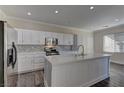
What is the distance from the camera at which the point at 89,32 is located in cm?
845

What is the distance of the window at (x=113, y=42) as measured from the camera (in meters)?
6.72

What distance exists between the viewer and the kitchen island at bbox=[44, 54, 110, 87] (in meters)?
2.28

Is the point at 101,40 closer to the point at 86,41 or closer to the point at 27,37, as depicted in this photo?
the point at 86,41

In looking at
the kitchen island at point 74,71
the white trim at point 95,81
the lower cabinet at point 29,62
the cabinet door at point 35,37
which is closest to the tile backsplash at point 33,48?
the cabinet door at point 35,37

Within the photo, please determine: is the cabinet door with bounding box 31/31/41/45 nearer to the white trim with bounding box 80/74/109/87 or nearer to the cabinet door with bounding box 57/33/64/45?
the cabinet door with bounding box 57/33/64/45

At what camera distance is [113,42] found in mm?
7316

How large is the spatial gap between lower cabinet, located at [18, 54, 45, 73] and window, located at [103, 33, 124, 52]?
517cm

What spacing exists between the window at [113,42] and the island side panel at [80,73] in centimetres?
370

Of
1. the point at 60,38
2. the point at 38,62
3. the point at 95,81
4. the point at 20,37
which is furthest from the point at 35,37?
the point at 95,81

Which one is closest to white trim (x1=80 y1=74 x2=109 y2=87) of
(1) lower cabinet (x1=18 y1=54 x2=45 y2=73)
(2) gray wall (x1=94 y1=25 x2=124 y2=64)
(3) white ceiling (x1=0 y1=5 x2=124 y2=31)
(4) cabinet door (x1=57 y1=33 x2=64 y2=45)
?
(3) white ceiling (x1=0 y1=5 x2=124 y2=31)

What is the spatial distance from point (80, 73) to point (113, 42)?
5.65 m

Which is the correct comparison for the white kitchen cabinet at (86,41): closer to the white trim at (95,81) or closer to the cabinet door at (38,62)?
the cabinet door at (38,62)

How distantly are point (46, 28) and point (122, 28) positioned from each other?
4744 millimetres

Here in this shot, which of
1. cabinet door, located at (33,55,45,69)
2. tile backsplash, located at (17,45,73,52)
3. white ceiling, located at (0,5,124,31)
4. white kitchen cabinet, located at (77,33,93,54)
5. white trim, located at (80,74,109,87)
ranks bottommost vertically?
white trim, located at (80,74,109,87)
